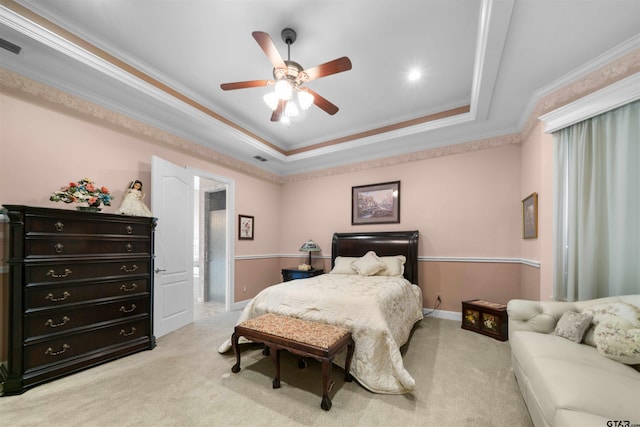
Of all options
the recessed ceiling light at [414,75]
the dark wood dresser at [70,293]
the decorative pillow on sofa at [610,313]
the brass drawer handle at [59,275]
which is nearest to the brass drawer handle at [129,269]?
the dark wood dresser at [70,293]

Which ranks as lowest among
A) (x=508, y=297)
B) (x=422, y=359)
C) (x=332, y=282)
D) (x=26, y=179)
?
(x=422, y=359)

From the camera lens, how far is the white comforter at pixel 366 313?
7.08 feet

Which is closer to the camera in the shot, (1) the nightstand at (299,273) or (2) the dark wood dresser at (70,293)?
(2) the dark wood dresser at (70,293)

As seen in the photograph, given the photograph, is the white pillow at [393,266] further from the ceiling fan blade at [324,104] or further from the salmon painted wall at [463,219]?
the ceiling fan blade at [324,104]

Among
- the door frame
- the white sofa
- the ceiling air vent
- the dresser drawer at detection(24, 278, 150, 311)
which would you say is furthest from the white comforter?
the ceiling air vent

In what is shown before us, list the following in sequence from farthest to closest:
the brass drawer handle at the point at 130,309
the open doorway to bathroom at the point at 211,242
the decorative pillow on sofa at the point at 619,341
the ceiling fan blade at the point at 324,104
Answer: the open doorway to bathroom at the point at 211,242, the brass drawer handle at the point at 130,309, the ceiling fan blade at the point at 324,104, the decorative pillow on sofa at the point at 619,341

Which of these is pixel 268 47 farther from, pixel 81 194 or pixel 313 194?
pixel 313 194

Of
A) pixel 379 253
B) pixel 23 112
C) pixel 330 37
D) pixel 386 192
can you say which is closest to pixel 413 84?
pixel 330 37

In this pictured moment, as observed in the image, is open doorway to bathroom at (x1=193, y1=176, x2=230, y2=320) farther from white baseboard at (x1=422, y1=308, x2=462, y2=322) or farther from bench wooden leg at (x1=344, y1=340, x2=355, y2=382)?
white baseboard at (x1=422, y1=308, x2=462, y2=322)

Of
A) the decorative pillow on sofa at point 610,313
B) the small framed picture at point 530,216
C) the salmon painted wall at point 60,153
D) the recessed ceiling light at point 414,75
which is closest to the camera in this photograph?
the decorative pillow on sofa at point 610,313

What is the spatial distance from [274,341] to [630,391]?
84.8 inches

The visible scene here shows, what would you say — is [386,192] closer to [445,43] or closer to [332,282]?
[332,282]

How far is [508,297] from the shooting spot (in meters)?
3.64

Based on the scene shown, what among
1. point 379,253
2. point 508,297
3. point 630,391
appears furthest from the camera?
point 379,253
